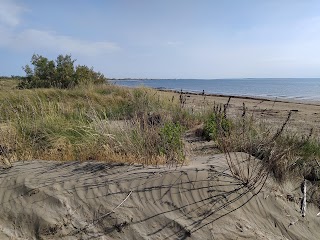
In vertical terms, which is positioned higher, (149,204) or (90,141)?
(90,141)

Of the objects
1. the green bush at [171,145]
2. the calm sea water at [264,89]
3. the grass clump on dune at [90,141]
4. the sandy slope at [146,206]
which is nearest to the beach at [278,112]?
the green bush at [171,145]

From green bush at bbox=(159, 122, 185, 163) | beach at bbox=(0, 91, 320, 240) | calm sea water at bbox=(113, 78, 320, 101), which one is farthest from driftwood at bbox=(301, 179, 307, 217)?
calm sea water at bbox=(113, 78, 320, 101)

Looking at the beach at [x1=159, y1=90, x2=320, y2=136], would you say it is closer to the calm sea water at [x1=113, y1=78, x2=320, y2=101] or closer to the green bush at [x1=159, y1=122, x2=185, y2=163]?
the green bush at [x1=159, y1=122, x2=185, y2=163]

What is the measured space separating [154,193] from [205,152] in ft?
7.82

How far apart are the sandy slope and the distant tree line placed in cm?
1514

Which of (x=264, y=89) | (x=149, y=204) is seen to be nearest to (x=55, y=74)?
(x=149, y=204)

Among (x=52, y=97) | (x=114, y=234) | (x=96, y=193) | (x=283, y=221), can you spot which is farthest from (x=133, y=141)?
(x=52, y=97)

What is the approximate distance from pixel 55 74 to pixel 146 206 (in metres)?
17.3

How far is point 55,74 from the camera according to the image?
19797 millimetres

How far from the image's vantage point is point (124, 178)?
454 cm

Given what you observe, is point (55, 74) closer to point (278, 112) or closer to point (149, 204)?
point (278, 112)

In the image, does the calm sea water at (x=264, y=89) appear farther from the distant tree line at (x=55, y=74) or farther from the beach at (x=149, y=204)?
the beach at (x=149, y=204)

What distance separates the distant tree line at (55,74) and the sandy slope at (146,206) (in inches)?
596

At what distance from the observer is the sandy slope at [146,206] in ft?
12.4
